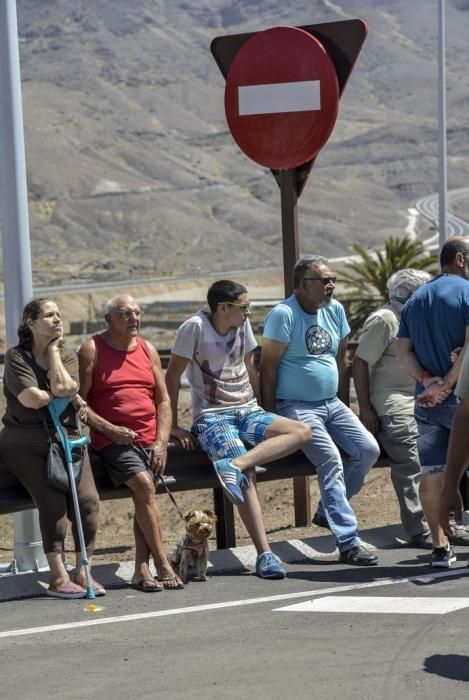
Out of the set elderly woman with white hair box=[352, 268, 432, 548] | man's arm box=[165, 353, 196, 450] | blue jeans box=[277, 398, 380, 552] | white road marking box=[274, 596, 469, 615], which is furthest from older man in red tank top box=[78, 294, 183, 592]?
elderly woman with white hair box=[352, 268, 432, 548]

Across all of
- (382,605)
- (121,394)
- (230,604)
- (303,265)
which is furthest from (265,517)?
(382,605)

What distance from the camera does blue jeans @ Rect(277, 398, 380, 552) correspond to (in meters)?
7.30

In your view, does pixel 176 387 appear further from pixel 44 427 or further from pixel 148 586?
pixel 148 586

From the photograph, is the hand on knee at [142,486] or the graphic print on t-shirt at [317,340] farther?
the graphic print on t-shirt at [317,340]

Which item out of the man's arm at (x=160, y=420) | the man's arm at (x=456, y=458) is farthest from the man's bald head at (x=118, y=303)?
the man's arm at (x=456, y=458)

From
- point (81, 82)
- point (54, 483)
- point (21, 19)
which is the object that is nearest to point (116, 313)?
point (54, 483)

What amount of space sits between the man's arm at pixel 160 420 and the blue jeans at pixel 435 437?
1.46 metres

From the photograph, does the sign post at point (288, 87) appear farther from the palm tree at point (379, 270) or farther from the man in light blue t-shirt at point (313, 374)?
the palm tree at point (379, 270)

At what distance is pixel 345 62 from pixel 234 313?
1923 mm

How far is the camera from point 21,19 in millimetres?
197000

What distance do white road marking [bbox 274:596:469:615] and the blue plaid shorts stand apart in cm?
124

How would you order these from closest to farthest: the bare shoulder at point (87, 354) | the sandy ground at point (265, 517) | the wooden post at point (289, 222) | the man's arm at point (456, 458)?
the man's arm at point (456, 458) < the bare shoulder at point (87, 354) < the wooden post at point (289, 222) < the sandy ground at point (265, 517)

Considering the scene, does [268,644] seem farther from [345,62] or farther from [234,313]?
[345,62]

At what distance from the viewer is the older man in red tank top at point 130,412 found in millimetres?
6961
